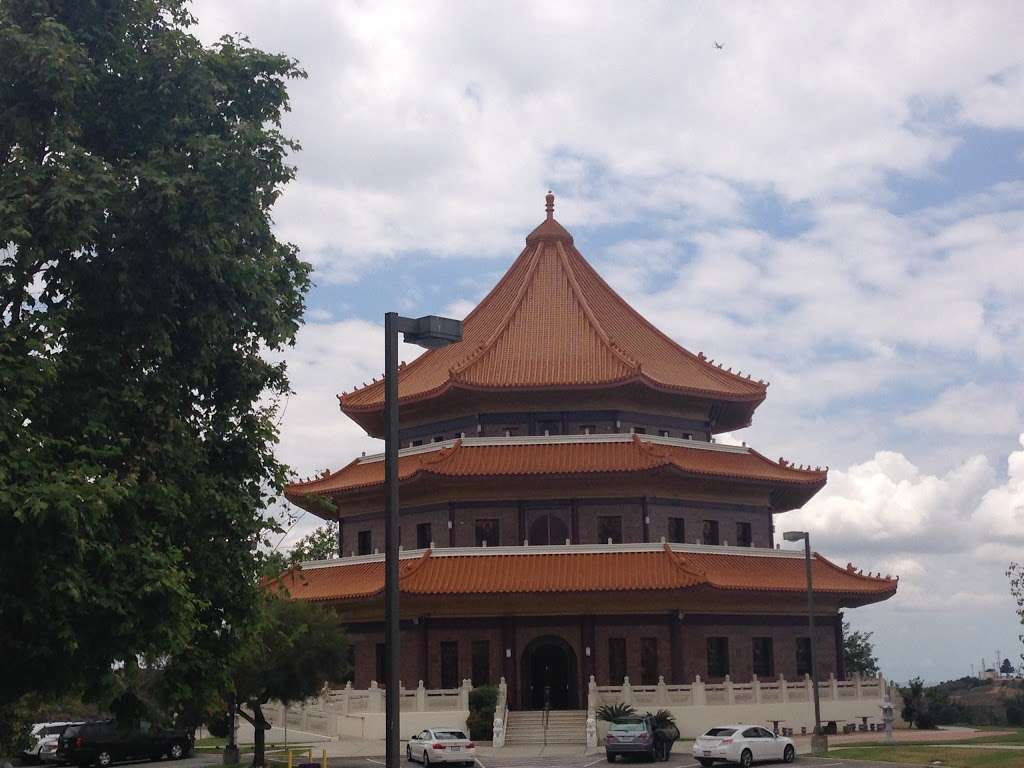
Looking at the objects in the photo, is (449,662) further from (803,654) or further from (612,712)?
(803,654)

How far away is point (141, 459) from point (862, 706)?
3916 cm

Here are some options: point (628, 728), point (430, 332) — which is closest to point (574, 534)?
point (628, 728)

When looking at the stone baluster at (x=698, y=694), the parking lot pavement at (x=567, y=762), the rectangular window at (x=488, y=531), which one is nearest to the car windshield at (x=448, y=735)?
the parking lot pavement at (x=567, y=762)

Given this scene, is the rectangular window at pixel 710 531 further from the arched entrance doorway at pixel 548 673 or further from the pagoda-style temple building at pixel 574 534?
the arched entrance doorway at pixel 548 673

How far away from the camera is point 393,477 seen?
1408cm

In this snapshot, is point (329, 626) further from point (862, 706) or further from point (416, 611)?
point (862, 706)

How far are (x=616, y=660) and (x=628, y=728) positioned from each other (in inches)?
426

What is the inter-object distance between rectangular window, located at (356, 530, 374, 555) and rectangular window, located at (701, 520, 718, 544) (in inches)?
581

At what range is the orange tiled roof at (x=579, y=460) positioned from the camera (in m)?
49.4

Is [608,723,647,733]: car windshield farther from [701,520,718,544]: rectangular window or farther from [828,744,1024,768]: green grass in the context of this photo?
[701,520,718,544]: rectangular window

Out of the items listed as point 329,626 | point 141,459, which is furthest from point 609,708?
point 141,459

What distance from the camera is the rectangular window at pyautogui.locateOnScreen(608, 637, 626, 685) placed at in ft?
159

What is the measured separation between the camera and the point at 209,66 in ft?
63.8

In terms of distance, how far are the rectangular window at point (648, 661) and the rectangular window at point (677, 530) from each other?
4.69m
